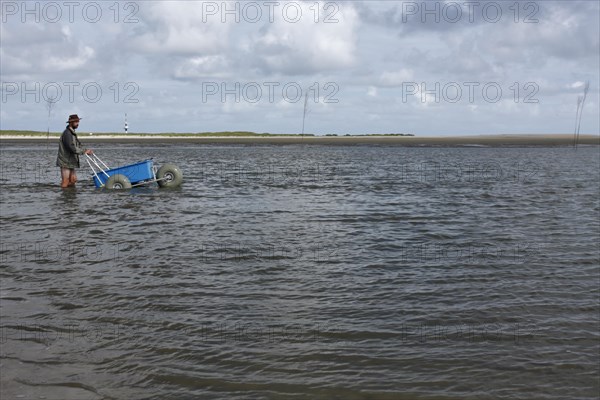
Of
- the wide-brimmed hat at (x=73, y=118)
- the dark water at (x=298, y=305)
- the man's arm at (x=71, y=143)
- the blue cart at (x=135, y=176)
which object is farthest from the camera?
the blue cart at (x=135, y=176)

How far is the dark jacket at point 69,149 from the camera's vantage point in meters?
21.2

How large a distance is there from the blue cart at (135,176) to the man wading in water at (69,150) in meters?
0.89

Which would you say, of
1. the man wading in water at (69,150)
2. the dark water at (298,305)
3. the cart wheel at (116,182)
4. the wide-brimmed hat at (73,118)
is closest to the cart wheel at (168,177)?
the cart wheel at (116,182)

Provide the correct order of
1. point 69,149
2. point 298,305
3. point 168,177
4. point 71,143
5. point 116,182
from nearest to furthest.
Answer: point 298,305 → point 71,143 → point 69,149 → point 116,182 → point 168,177

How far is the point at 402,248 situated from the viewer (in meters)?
12.1

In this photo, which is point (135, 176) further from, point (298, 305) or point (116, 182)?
point (298, 305)

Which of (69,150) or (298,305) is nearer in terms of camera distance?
(298,305)

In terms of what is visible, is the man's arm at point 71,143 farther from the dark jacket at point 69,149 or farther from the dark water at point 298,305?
the dark water at point 298,305

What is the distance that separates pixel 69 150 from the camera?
2158 cm

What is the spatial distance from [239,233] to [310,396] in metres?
8.51

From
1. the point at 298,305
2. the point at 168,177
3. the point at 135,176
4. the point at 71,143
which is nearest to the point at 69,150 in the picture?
the point at 71,143

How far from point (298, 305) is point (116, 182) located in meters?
16.5

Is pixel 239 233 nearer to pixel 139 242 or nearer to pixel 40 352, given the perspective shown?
pixel 139 242

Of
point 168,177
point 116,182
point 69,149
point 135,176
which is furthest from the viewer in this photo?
point 168,177
